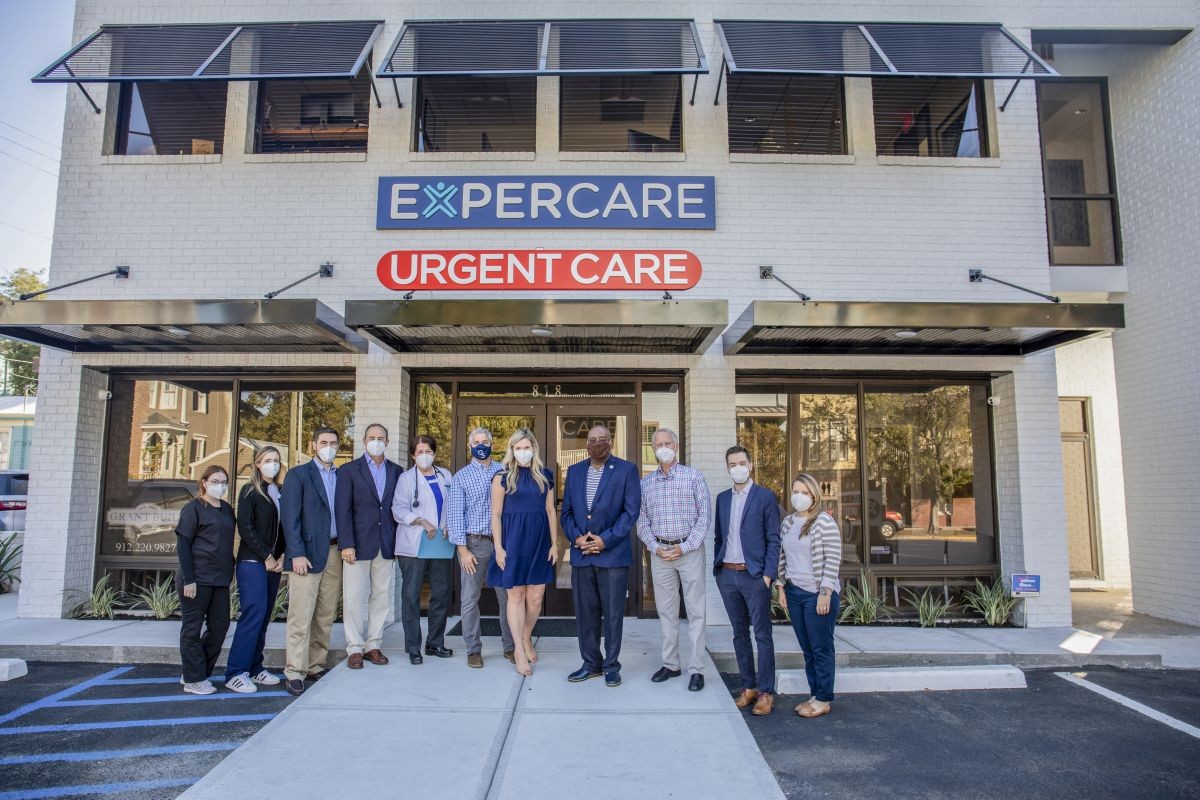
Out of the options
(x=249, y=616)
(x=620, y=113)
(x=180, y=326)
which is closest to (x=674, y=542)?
(x=249, y=616)

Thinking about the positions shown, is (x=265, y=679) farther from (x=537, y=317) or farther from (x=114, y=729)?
(x=537, y=317)

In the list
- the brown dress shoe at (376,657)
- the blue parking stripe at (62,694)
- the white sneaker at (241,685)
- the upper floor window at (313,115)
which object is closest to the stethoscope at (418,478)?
the brown dress shoe at (376,657)

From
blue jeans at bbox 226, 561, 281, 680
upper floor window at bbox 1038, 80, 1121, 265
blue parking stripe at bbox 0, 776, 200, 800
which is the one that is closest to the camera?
blue parking stripe at bbox 0, 776, 200, 800

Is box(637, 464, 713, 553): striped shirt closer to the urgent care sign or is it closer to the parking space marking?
the urgent care sign

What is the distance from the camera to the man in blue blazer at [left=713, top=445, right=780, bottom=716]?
5359mm

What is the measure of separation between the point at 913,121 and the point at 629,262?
410 cm

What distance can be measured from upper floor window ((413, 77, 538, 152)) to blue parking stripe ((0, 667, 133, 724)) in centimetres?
629

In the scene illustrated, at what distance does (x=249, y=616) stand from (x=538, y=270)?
4.46 m

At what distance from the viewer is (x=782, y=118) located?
876 centimetres

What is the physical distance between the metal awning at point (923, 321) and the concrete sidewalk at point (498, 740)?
3.23 meters

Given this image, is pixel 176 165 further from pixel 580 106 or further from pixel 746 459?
pixel 746 459

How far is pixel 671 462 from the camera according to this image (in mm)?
5895

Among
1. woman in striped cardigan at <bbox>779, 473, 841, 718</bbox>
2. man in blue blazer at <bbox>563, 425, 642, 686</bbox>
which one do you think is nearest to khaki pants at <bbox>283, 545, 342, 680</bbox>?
man in blue blazer at <bbox>563, 425, 642, 686</bbox>

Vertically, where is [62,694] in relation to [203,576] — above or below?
below
